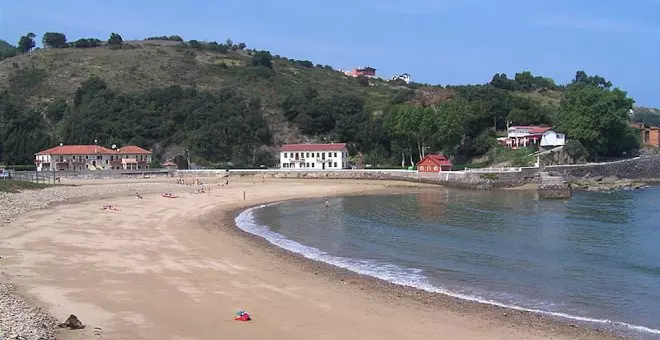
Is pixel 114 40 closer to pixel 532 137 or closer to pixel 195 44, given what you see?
pixel 195 44

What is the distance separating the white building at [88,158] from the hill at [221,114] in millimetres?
7146

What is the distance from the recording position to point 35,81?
11744 cm

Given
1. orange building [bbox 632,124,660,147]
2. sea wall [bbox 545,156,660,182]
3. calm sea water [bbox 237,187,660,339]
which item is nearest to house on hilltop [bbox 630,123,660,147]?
orange building [bbox 632,124,660,147]

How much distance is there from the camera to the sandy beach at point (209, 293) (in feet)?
43.3

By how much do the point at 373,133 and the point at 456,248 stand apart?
66919 millimetres

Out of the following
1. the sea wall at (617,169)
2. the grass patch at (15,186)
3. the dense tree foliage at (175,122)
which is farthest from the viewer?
the dense tree foliage at (175,122)

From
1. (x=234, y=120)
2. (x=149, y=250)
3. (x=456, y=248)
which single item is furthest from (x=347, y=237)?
(x=234, y=120)

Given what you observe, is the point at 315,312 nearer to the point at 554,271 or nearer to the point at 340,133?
the point at 554,271

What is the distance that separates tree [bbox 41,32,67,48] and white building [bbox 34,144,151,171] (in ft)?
264

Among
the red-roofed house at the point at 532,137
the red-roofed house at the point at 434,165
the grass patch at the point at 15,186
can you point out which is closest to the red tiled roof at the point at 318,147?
the red-roofed house at the point at 434,165

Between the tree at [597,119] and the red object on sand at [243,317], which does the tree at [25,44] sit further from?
the red object on sand at [243,317]

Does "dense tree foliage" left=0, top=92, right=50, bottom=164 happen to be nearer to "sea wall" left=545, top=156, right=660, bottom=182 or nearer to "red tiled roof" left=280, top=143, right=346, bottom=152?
"red tiled roof" left=280, top=143, right=346, bottom=152

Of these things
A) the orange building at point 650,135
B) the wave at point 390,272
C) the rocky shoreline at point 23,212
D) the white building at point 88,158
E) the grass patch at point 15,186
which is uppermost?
the orange building at point 650,135

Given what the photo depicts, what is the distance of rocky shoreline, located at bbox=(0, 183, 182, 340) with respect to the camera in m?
10.8
